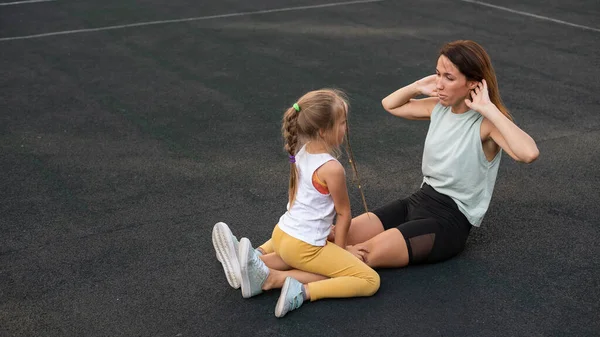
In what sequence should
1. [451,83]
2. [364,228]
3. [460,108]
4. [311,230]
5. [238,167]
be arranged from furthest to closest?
[238,167] < [364,228] < [460,108] < [451,83] < [311,230]

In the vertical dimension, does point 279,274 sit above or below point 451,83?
below

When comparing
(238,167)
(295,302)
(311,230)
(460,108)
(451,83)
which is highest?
(451,83)

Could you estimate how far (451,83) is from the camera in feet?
11.6

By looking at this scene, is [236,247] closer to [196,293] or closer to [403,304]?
[196,293]

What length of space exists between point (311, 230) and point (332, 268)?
7.5 inches

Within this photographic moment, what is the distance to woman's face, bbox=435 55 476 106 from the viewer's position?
138 inches

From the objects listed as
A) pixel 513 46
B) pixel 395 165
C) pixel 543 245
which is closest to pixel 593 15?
pixel 513 46

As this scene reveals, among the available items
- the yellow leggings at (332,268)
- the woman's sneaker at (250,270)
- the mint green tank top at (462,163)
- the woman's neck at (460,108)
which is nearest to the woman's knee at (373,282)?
the yellow leggings at (332,268)

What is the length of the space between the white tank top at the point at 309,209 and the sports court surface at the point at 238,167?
313mm

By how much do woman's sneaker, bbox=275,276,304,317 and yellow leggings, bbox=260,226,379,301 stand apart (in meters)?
0.07

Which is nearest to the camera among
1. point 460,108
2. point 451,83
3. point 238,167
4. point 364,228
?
point 451,83

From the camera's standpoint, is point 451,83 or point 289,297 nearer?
point 289,297

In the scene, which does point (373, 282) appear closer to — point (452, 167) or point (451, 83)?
point (452, 167)

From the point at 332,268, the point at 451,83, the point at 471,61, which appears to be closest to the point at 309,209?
the point at 332,268
